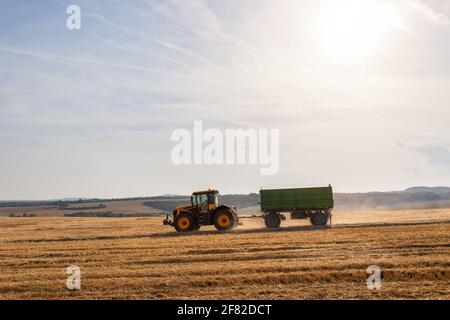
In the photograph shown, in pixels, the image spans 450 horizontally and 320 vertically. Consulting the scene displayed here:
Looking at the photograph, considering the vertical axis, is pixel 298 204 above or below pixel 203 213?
above

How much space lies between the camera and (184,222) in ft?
96.6

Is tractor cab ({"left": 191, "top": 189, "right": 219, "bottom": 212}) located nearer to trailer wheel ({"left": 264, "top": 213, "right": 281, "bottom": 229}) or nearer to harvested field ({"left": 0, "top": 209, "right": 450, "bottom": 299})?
trailer wheel ({"left": 264, "top": 213, "right": 281, "bottom": 229})

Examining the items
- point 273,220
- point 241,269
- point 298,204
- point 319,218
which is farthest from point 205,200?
point 241,269

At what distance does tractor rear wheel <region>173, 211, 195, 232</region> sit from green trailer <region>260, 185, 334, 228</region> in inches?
228

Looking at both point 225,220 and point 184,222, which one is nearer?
point 225,220

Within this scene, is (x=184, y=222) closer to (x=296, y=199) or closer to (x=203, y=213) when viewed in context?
(x=203, y=213)

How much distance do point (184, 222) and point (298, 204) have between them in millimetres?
8272

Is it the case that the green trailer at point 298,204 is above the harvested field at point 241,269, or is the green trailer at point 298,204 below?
above

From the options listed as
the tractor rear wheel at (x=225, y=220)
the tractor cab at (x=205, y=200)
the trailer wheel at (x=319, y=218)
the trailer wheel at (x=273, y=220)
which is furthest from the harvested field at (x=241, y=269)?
the trailer wheel at (x=273, y=220)

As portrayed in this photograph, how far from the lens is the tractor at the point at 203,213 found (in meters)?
29.1

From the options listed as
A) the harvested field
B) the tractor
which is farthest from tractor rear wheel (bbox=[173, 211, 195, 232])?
the harvested field

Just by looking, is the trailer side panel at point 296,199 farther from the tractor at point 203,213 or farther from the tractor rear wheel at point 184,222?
the tractor rear wheel at point 184,222
